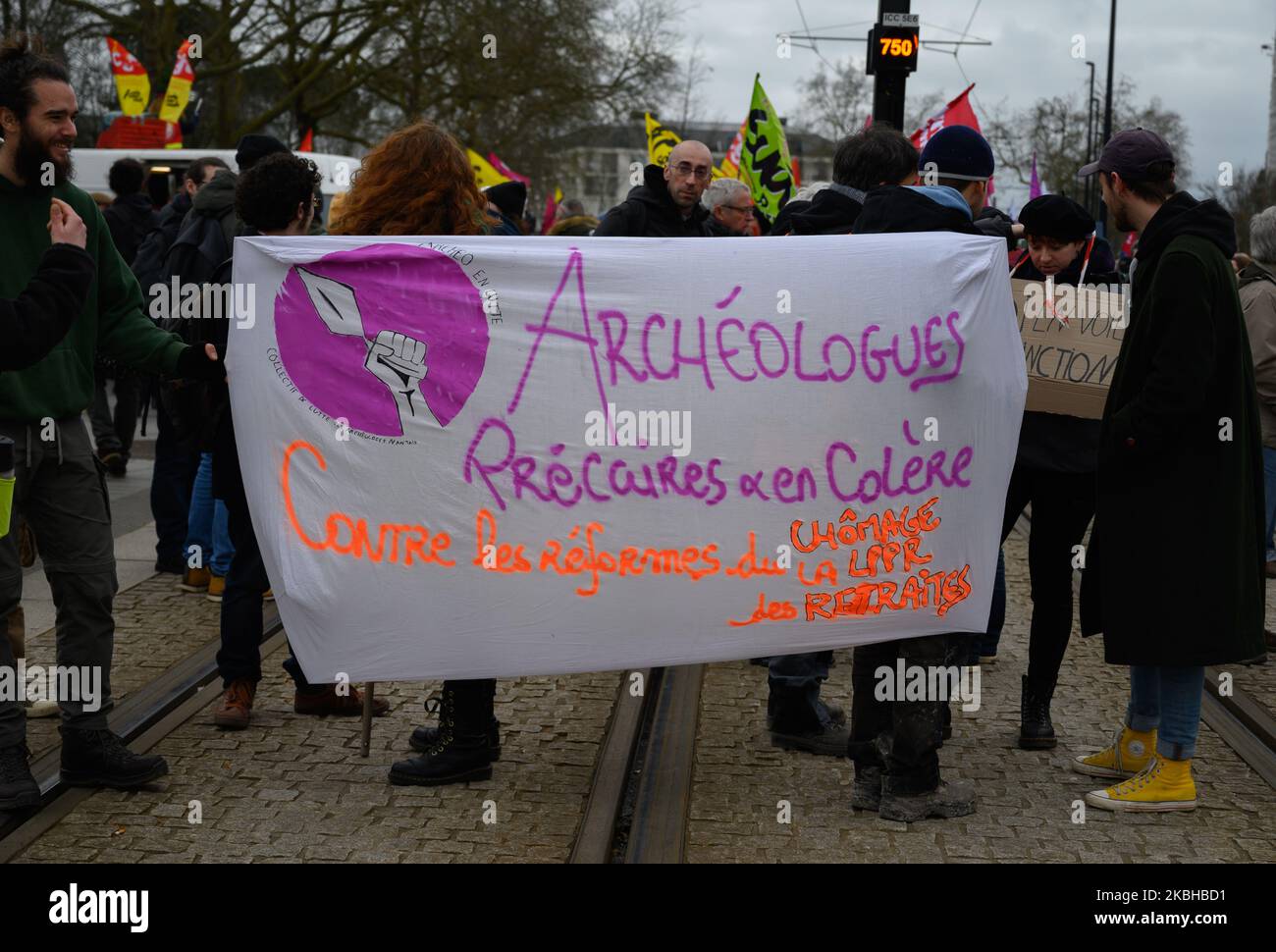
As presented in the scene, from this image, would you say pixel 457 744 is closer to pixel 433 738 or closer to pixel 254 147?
pixel 433 738

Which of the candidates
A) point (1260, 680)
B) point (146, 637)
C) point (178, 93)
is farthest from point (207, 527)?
point (178, 93)

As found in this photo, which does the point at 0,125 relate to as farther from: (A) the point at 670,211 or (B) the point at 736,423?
(A) the point at 670,211

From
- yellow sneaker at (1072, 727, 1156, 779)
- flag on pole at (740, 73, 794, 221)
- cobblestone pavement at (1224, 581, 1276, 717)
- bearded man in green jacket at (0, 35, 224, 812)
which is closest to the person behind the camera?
bearded man in green jacket at (0, 35, 224, 812)

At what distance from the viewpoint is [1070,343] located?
4941 millimetres

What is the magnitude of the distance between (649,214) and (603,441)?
240cm

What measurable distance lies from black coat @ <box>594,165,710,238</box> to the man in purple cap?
2339mm

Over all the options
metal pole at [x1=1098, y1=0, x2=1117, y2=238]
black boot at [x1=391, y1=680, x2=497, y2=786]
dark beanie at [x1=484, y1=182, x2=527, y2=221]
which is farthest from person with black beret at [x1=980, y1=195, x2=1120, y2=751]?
metal pole at [x1=1098, y1=0, x2=1117, y2=238]

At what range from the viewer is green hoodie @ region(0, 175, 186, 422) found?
4.19m

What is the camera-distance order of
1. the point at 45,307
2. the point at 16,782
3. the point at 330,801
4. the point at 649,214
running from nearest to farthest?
the point at 45,307 < the point at 16,782 < the point at 330,801 < the point at 649,214

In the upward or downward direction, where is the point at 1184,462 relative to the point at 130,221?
downward

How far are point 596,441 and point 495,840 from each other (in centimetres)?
116

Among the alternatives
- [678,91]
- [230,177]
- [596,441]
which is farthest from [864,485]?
[678,91]

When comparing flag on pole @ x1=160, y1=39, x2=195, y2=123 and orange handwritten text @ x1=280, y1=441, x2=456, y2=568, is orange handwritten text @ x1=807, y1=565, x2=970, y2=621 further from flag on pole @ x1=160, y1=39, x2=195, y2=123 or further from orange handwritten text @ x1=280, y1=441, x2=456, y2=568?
flag on pole @ x1=160, y1=39, x2=195, y2=123

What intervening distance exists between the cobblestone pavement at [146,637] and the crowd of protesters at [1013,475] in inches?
24.1
